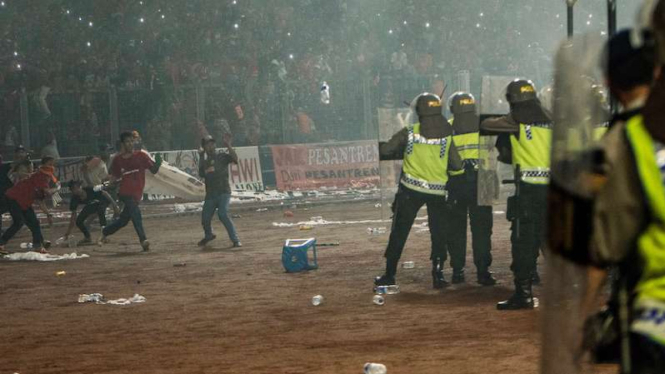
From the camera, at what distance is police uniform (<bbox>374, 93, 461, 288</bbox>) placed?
472 inches

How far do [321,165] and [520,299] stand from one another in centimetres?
1887

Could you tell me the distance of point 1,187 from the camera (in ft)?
64.0

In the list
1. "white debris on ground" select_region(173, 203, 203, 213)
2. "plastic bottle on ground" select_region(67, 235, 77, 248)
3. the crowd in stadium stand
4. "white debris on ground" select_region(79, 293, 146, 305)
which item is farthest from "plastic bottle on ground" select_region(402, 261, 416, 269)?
the crowd in stadium stand

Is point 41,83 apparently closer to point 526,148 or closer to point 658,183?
point 526,148

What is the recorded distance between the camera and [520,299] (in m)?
10.4

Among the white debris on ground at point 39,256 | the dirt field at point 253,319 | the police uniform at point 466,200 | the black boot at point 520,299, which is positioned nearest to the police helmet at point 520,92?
the black boot at point 520,299

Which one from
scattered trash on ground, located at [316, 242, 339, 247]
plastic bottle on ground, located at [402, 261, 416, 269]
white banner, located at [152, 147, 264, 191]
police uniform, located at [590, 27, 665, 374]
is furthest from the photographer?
white banner, located at [152, 147, 264, 191]

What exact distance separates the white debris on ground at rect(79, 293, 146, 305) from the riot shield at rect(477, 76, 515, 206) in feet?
13.6

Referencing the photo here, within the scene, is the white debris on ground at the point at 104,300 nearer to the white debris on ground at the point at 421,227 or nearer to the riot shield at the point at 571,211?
the white debris on ground at the point at 421,227

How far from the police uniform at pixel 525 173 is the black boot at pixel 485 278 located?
5.61 ft

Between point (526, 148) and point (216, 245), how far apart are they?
373 inches

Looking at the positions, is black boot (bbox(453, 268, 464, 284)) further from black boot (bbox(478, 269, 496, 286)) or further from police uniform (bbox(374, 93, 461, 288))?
police uniform (bbox(374, 93, 461, 288))

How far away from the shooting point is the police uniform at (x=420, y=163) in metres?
12.0

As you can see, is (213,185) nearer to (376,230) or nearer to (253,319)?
(376,230)
